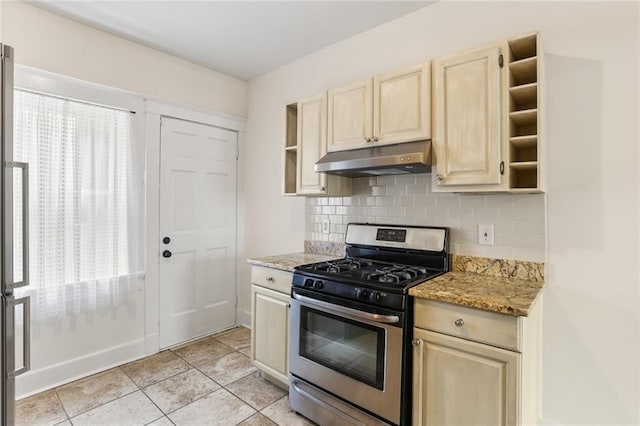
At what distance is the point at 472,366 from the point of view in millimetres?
1528

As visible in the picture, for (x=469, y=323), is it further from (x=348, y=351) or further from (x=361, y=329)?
(x=348, y=351)

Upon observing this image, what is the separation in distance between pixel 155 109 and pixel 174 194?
2.61ft

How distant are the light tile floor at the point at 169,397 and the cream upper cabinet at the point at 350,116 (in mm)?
1878

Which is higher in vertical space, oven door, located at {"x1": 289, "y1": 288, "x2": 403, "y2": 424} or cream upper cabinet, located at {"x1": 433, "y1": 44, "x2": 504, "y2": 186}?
cream upper cabinet, located at {"x1": 433, "y1": 44, "x2": 504, "y2": 186}

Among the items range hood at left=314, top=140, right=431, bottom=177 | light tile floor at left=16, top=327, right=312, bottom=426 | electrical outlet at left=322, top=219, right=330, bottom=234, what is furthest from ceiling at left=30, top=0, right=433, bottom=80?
light tile floor at left=16, top=327, right=312, bottom=426

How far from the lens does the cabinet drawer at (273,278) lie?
7.77 ft

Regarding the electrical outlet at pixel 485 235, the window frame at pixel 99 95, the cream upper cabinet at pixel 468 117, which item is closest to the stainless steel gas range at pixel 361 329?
the electrical outlet at pixel 485 235

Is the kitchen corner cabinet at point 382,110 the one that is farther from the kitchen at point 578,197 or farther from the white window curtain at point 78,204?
the white window curtain at point 78,204

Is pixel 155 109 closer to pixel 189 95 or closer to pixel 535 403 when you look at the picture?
pixel 189 95

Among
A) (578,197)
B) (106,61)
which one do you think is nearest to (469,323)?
(578,197)

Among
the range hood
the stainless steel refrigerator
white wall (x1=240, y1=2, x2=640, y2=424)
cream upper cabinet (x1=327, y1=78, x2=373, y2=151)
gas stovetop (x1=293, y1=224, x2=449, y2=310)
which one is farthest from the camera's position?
cream upper cabinet (x1=327, y1=78, x2=373, y2=151)

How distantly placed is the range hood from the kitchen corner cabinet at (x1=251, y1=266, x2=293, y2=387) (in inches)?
33.3

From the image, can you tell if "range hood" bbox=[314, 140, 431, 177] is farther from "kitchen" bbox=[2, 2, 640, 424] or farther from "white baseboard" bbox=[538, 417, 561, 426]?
"white baseboard" bbox=[538, 417, 561, 426]

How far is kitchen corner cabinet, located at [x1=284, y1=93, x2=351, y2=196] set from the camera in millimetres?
2545
